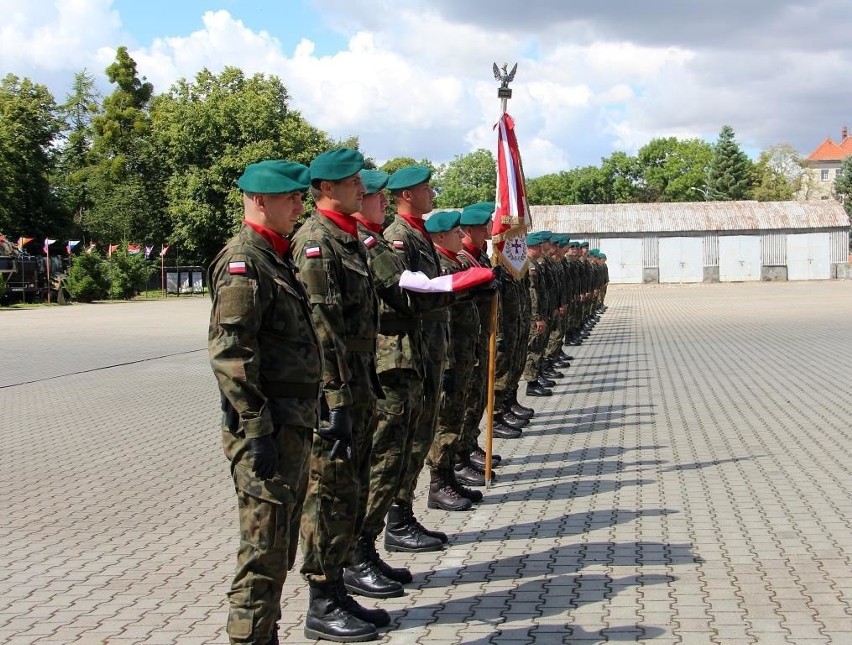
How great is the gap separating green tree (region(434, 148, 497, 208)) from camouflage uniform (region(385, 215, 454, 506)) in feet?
358

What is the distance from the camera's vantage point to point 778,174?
3888 inches

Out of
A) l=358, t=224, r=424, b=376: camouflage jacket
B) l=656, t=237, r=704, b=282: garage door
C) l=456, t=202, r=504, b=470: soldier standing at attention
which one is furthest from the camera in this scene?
l=656, t=237, r=704, b=282: garage door

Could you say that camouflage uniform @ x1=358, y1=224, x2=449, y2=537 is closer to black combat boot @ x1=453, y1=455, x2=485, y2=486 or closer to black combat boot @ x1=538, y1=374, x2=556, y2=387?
black combat boot @ x1=453, y1=455, x2=485, y2=486

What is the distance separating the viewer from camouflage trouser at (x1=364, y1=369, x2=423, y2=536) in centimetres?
543

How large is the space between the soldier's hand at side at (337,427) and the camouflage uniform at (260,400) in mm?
494

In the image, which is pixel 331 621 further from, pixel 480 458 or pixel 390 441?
pixel 480 458

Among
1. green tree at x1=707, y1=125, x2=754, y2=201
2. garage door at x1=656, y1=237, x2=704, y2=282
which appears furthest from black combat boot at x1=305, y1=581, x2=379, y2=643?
green tree at x1=707, y1=125, x2=754, y2=201

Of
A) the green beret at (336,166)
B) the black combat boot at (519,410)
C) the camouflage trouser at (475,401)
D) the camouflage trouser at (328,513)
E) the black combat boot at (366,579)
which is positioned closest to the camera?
the camouflage trouser at (328,513)

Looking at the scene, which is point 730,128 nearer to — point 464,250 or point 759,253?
point 759,253

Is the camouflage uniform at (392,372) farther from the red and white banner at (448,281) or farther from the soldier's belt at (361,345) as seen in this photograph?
the soldier's belt at (361,345)

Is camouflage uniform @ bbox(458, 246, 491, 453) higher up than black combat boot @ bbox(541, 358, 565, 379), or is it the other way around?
camouflage uniform @ bbox(458, 246, 491, 453)

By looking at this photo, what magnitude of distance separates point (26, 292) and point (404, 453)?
43266mm

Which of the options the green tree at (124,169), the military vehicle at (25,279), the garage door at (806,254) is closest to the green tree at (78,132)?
the green tree at (124,169)

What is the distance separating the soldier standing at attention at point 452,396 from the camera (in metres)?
7.32
